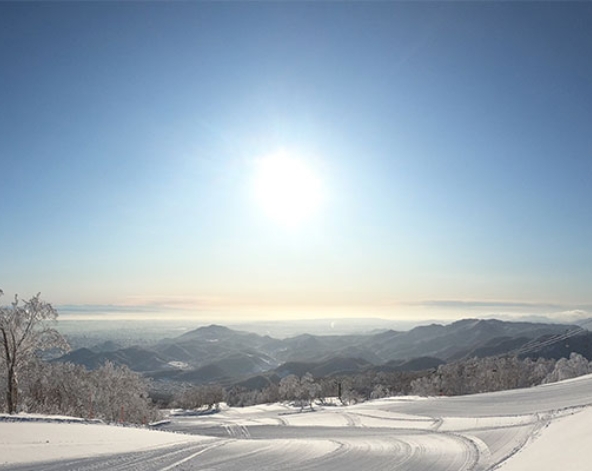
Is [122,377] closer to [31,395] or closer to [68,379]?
[68,379]

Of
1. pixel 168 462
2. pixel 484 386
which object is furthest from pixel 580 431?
pixel 484 386

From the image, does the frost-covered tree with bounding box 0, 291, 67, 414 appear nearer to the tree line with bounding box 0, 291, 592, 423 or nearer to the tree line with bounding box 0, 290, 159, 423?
the tree line with bounding box 0, 291, 592, 423

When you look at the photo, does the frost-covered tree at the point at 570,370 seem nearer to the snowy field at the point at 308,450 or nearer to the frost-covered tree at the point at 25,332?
the snowy field at the point at 308,450

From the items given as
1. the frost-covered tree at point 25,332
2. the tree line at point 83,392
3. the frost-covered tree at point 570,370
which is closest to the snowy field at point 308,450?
the frost-covered tree at point 25,332

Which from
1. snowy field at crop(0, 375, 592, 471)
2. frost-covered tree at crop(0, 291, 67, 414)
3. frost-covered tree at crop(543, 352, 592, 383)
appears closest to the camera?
snowy field at crop(0, 375, 592, 471)

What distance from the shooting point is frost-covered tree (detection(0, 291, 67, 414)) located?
112 feet

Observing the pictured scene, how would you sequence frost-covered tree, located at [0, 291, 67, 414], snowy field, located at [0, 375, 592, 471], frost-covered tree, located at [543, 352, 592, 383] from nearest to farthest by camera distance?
1. snowy field, located at [0, 375, 592, 471]
2. frost-covered tree, located at [0, 291, 67, 414]
3. frost-covered tree, located at [543, 352, 592, 383]

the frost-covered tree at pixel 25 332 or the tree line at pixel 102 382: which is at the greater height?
the frost-covered tree at pixel 25 332

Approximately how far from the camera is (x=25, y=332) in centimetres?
3469

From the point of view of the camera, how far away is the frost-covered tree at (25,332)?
3400cm

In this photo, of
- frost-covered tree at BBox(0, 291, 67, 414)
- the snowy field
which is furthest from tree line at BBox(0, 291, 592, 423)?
the snowy field

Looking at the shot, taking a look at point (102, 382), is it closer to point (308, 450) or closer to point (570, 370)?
point (308, 450)

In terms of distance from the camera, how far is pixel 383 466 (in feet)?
48.0

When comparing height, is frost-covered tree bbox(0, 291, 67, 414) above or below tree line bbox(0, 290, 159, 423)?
above
